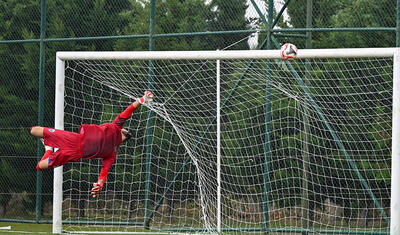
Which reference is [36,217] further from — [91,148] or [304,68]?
[304,68]

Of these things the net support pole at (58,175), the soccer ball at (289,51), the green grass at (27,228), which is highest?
the soccer ball at (289,51)

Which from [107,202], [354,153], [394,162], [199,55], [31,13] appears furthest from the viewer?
[31,13]

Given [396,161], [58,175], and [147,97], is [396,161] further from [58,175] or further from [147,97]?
[58,175]

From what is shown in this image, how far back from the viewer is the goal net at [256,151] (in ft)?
33.5

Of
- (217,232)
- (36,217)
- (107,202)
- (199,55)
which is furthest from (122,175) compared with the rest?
(199,55)

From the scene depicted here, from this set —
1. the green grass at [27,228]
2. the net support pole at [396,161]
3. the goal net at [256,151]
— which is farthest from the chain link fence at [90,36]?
the net support pole at [396,161]

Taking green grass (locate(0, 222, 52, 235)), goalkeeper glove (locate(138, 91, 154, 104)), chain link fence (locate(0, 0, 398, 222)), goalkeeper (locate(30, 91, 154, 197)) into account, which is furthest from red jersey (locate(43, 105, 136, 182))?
chain link fence (locate(0, 0, 398, 222))

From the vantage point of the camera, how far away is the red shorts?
8.47 meters

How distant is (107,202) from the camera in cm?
1130

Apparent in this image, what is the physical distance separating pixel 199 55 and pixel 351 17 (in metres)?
3.00

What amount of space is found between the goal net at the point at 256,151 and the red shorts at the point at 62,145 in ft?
5.43

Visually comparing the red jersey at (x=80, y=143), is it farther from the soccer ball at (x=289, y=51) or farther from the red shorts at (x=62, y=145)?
the soccer ball at (x=289, y=51)

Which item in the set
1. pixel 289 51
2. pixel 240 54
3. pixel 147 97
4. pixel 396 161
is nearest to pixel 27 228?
pixel 147 97

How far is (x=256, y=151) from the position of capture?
10672mm
